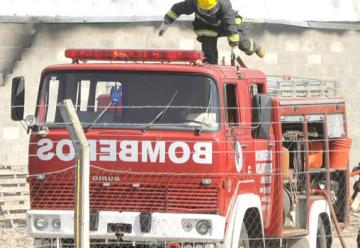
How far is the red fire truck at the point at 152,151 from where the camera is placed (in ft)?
33.7

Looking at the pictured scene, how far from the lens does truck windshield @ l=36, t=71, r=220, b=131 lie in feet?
34.3

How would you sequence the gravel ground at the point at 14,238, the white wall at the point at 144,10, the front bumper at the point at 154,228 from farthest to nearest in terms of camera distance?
the white wall at the point at 144,10, the gravel ground at the point at 14,238, the front bumper at the point at 154,228

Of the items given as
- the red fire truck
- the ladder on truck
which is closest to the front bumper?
the red fire truck

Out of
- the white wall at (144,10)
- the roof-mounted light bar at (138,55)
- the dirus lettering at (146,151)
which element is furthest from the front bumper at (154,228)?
the white wall at (144,10)

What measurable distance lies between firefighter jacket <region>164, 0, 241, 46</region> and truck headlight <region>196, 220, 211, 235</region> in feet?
9.20

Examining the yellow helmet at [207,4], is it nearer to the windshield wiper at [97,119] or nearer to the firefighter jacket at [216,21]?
the firefighter jacket at [216,21]

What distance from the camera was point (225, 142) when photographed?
10422 millimetres

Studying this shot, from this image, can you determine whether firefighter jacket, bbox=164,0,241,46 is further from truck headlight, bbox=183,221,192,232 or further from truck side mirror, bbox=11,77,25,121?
truck headlight, bbox=183,221,192,232

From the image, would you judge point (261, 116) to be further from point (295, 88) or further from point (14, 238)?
point (14, 238)

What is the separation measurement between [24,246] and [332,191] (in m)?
4.17

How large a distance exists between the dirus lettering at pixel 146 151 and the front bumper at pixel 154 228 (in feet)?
1.67

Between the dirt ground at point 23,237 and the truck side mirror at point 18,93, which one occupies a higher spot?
the truck side mirror at point 18,93

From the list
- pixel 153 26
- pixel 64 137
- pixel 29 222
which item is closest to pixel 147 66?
pixel 64 137

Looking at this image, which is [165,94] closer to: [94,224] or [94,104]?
[94,104]
